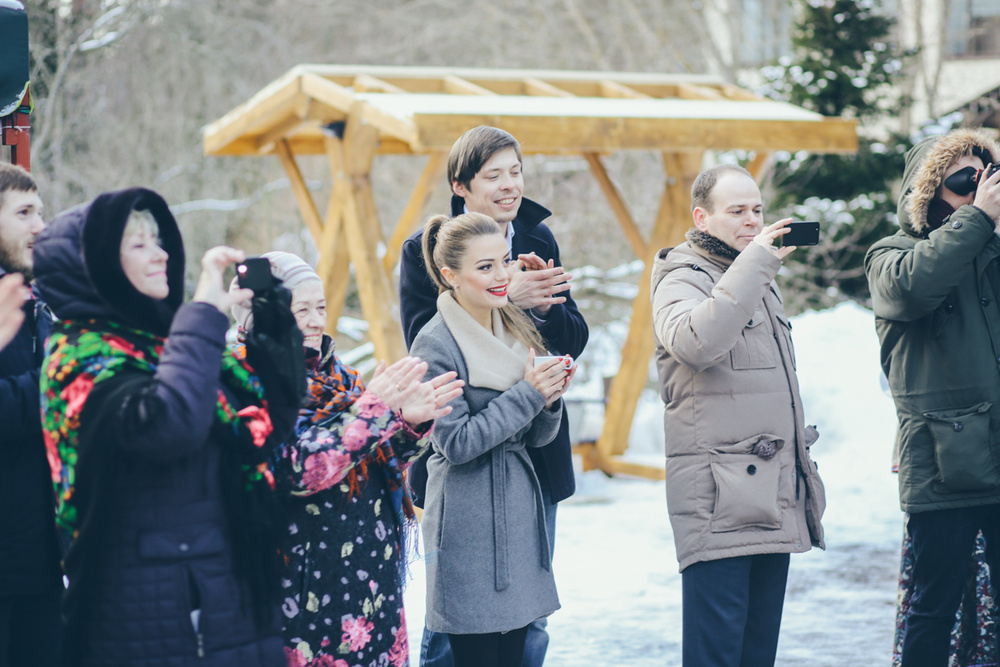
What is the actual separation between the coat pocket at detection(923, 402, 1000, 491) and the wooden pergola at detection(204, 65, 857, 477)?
2.82 meters

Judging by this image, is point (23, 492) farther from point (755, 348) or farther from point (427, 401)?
point (755, 348)

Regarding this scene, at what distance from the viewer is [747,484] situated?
2.76 meters

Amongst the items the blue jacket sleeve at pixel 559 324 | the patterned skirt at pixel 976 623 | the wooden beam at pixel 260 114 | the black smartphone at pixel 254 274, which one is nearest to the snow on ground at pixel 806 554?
the patterned skirt at pixel 976 623

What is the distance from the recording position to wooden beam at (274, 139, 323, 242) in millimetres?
7145

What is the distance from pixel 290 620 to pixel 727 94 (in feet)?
19.2

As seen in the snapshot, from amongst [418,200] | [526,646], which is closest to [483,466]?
[526,646]

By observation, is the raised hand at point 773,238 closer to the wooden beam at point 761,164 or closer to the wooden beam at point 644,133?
the wooden beam at point 644,133

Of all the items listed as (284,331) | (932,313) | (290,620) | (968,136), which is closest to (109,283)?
(284,331)

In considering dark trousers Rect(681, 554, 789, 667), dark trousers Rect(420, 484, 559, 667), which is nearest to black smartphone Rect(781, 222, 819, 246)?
dark trousers Rect(681, 554, 789, 667)

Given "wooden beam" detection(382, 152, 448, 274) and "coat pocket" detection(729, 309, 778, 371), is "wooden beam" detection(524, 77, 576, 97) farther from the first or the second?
"coat pocket" detection(729, 309, 778, 371)

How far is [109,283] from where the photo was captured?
195cm

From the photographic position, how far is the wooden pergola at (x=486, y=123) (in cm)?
551

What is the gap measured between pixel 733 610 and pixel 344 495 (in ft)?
3.69

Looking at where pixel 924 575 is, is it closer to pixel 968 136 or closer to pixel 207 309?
pixel 968 136
